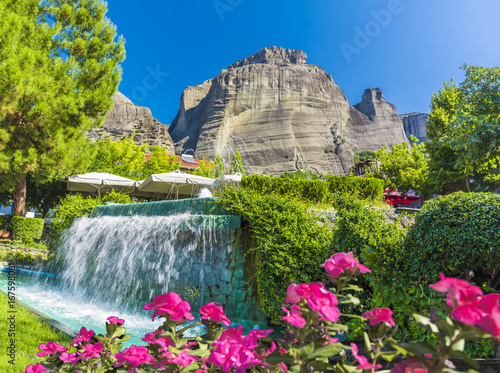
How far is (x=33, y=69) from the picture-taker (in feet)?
50.4

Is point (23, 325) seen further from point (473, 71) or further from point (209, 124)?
point (209, 124)

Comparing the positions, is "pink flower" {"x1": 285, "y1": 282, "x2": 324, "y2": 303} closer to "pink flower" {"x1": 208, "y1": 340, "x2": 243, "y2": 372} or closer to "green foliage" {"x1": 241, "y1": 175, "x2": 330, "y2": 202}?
"pink flower" {"x1": 208, "y1": 340, "x2": 243, "y2": 372}

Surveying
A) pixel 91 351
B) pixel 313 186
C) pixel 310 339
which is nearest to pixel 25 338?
pixel 91 351

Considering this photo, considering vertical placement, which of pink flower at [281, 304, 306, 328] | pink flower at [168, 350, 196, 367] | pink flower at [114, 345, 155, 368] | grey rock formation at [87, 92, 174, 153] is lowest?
pink flower at [114, 345, 155, 368]

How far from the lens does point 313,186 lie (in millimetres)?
9766

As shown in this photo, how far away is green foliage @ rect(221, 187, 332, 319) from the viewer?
5340 millimetres

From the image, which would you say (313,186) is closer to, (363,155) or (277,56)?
(363,155)

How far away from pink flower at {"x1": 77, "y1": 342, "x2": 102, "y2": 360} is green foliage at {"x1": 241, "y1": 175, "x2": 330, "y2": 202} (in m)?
6.83

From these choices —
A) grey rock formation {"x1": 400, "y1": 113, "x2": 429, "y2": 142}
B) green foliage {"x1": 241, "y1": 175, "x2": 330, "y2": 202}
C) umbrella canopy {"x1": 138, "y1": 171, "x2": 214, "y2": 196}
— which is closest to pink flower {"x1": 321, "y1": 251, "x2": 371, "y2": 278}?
green foliage {"x1": 241, "y1": 175, "x2": 330, "y2": 202}

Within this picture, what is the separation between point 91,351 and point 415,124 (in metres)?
129

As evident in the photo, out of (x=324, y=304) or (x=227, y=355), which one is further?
(x=227, y=355)

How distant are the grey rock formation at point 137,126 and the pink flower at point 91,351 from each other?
63503 millimetres

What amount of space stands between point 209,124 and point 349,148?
116 ft

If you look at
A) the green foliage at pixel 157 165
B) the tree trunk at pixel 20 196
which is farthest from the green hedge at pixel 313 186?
the green foliage at pixel 157 165
